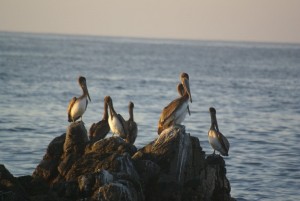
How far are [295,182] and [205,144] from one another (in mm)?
6849

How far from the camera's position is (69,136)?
59.8 feet

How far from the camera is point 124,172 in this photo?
16.2 metres

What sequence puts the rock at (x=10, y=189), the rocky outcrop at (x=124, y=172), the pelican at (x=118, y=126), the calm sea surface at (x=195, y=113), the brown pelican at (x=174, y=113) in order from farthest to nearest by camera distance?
the calm sea surface at (x=195, y=113) → the pelican at (x=118, y=126) → the brown pelican at (x=174, y=113) → the rocky outcrop at (x=124, y=172) → the rock at (x=10, y=189)

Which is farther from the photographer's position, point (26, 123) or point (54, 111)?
point (54, 111)

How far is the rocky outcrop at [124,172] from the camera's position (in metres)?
15.6

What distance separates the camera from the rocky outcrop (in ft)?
51.3

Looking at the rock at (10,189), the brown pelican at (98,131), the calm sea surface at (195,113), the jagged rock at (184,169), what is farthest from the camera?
the calm sea surface at (195,113)

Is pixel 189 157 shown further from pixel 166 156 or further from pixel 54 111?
pixel 54 111

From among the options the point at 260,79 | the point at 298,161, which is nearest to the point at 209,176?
the point at 298,161

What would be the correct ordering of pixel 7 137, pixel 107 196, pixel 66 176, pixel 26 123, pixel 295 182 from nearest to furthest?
1. pixel 107 196
2. pixel 66 176
3. pixel 295 182
4. pixel 7 137
5. pixel 26 123

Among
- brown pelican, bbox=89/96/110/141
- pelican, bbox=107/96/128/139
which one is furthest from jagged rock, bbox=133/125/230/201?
brown pelican, bbox=89/96/110/141

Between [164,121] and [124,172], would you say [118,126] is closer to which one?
[164,121]

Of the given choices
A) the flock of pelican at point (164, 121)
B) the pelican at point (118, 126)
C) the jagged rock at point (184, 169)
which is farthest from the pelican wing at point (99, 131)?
the jagged rock at point (184, 169)

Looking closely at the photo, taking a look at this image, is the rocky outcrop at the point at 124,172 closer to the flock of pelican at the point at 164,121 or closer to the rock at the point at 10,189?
the rock at the point at 10,189
